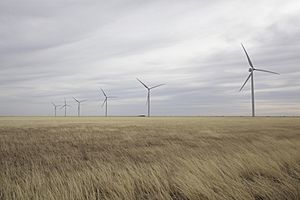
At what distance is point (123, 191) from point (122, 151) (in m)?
10.0

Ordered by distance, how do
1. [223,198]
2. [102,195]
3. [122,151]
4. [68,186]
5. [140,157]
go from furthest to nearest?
[122,151] < [140,157] < [68,186] < [102,195] < [223,198]

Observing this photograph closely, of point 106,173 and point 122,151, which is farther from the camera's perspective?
point 122,151

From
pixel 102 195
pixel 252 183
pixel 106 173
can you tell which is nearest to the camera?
pixel 102 195

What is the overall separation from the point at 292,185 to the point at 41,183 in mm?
7551

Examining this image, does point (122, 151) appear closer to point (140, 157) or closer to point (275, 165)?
point (140, 157)

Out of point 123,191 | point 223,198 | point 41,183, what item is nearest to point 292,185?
point 223,198

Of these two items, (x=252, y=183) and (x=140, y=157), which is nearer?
(x=252, y=183)

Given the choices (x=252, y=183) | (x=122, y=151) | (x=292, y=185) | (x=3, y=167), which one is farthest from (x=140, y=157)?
(x=292, y=185)

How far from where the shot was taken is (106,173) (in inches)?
462

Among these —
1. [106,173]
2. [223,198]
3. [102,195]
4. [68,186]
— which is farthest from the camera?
[106,173]

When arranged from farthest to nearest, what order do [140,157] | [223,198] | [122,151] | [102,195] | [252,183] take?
[122,151] < [140,157] < [252,183] < [102,195] < [223,198]

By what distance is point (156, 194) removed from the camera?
30.0ft

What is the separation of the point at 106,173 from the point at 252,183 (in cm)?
500

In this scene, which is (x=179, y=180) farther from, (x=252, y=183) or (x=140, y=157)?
(x=140, y=157)
